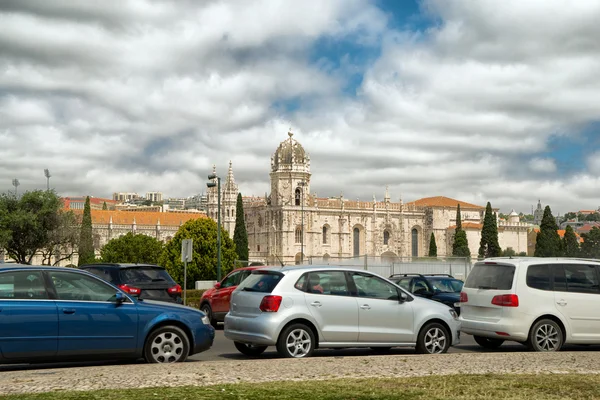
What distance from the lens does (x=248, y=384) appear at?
28.0 feet

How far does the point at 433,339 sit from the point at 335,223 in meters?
88.0

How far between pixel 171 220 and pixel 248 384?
4671 inches

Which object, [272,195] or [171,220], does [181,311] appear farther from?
[171,220]

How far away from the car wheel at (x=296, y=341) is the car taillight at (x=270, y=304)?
0.41 metres

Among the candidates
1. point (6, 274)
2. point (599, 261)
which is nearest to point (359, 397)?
point (6, 274)

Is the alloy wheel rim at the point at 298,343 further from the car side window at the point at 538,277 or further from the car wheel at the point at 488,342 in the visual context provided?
the car side window at the point at 538,277

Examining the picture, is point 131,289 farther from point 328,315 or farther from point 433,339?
point 433,339

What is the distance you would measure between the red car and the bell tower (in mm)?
75870

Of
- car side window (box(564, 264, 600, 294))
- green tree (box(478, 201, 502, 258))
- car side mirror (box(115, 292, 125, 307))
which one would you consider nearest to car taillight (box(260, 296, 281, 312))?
car side mirror (box(115, 292, 125, 307))

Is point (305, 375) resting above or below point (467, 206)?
below

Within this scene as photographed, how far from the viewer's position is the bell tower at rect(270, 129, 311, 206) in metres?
95.6

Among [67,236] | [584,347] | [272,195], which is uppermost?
[272,195]

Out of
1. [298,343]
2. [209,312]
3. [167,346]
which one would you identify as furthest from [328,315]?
[209,312]

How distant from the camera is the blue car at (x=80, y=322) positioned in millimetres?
10055
